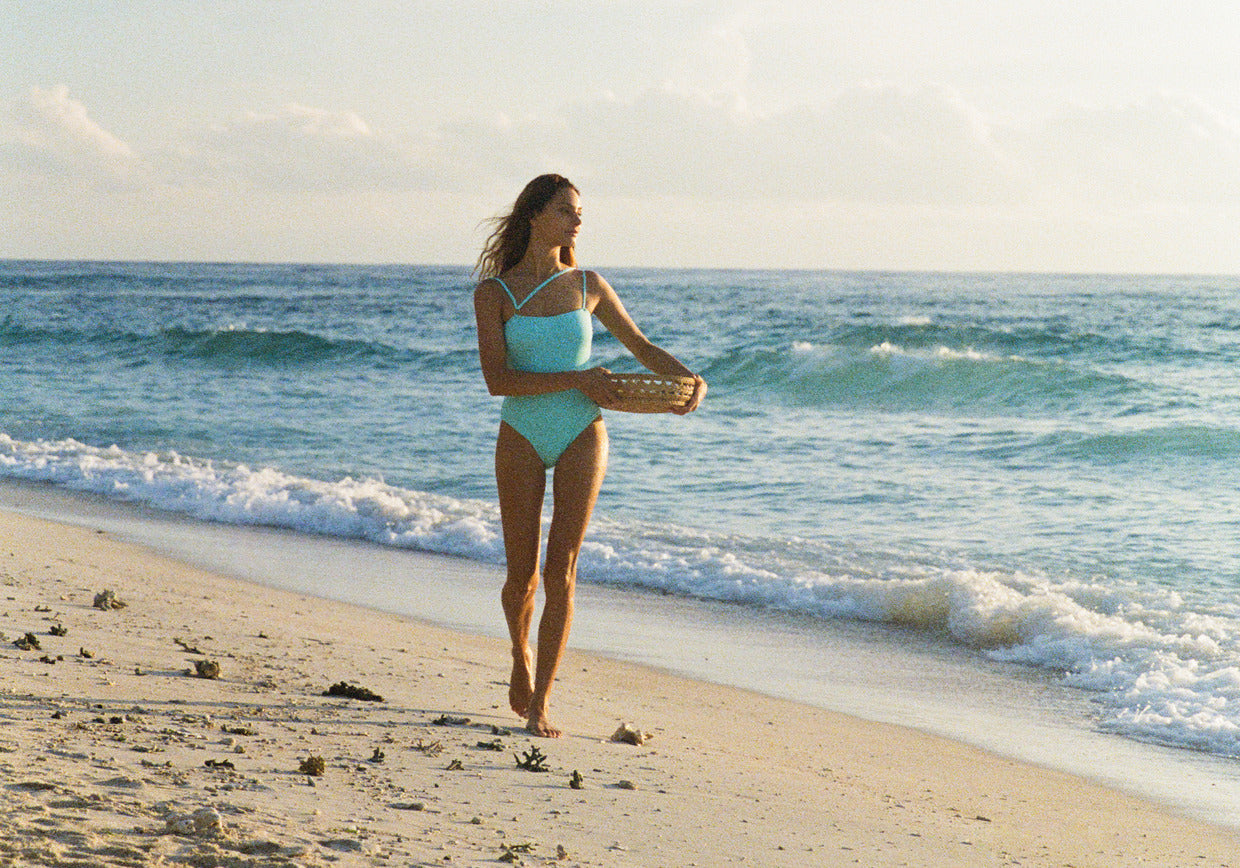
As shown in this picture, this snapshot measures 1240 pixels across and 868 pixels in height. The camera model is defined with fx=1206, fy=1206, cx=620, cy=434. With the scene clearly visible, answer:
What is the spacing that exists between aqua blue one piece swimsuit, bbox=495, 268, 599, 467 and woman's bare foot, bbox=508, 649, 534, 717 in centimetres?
79

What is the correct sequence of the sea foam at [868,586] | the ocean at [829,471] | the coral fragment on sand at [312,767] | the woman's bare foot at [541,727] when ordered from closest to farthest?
the coral fragment on sand at [312,767] → the woman's bare foot at [541,727] → the sea foam at [868,586] → the ocean at [829,471]

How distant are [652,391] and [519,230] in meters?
0.78

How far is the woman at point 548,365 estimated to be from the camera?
4027 mm

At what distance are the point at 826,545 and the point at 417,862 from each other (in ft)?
21.3

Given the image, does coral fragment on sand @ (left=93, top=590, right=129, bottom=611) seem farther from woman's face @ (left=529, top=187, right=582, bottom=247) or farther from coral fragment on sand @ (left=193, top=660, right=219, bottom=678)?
woman's face @ (left=529, top=187, right=582, bottom=247)

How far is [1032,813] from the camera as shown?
414 centimetres

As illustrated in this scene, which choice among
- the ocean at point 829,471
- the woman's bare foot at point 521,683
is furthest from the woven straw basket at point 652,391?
the ocean at point 829,471

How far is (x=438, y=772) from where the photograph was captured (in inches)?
145

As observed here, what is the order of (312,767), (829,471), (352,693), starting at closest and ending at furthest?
(312,767)
(352,693)
(829,471)

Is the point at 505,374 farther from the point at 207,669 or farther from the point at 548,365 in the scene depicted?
the point at 207,669

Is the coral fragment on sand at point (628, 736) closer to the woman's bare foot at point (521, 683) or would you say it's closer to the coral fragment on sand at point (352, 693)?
the woman's bare foot at point (521, 683)

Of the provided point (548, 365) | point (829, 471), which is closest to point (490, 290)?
point (548, 365)

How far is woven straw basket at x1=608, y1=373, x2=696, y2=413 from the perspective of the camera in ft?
12.7

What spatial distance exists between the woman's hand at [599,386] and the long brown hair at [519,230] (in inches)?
20.2
